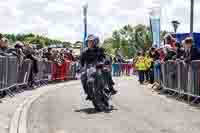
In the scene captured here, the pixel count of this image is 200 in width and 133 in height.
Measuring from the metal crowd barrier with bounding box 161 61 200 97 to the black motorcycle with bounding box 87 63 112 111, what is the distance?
2.66 metres

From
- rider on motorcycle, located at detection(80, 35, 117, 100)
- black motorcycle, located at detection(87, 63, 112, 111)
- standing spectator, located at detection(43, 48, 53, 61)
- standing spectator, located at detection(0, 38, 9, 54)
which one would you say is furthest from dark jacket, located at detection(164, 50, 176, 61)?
standing spectator, located at detection(43, 48, 53, 61)

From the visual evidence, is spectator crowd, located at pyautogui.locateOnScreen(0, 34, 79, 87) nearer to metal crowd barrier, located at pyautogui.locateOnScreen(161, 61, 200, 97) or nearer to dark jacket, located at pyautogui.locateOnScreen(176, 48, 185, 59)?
metal crowd barrier, located at pyautogui.locateOnScreen(161, 61, 200, 97)

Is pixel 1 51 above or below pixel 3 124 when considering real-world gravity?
above

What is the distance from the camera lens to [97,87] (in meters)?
14.3

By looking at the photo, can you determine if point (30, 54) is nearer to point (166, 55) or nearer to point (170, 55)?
point (166, 55)

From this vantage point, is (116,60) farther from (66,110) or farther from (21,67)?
(66,110)

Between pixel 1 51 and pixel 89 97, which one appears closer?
pixel 89 97

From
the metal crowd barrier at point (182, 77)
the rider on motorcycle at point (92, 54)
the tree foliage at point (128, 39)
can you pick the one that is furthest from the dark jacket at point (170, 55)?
the tree foliage at point (128, 39)

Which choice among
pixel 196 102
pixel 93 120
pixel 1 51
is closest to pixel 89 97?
pixel 93 120

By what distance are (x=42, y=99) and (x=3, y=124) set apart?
5.88 meters

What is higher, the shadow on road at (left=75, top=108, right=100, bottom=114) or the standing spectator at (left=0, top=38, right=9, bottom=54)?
the standing spectator at (left=0, top=38, right=9, bottom=54)

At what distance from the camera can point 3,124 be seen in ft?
37.7

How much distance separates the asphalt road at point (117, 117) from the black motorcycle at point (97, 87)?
27 cm

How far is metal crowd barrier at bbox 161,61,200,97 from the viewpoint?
15578 mm
